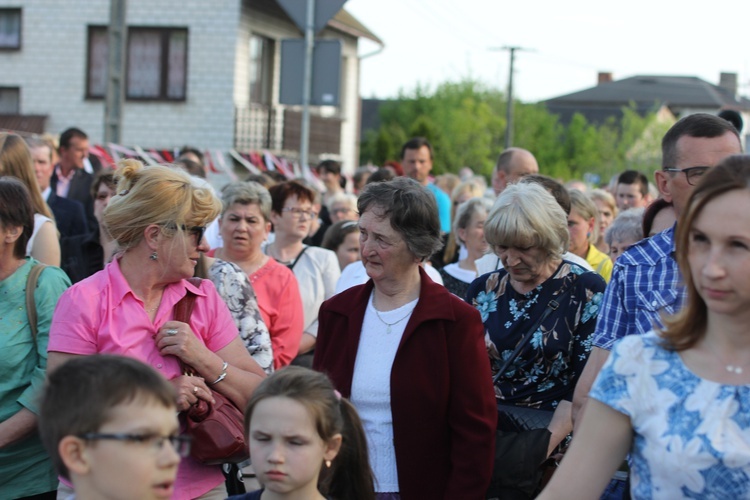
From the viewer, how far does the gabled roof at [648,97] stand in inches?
3802

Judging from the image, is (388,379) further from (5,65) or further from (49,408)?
(5,65)

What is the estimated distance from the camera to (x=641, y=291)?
3.97 meters

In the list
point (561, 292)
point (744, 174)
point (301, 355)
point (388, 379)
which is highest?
point (744, 174)

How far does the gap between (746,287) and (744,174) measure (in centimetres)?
31

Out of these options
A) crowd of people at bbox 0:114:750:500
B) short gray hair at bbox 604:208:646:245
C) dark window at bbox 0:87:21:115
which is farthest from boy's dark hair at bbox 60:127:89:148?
dark window at bbox 0:87:21:115

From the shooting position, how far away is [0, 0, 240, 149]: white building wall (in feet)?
85.6

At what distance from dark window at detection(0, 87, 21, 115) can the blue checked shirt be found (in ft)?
83.7

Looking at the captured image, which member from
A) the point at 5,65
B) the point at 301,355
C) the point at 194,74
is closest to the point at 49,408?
the point at 301,355

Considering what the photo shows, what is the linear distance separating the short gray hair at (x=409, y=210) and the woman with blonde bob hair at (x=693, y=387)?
177 centimetres

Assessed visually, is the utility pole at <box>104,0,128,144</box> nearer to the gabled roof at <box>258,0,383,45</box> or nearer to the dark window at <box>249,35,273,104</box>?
the gabled roof at <box>258,0,383,45</box>

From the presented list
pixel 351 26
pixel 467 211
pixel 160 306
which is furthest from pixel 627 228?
pixel 351 26

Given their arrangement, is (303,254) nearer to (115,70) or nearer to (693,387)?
(693,387)

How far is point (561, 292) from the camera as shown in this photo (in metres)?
4.98

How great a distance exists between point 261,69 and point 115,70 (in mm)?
13250
